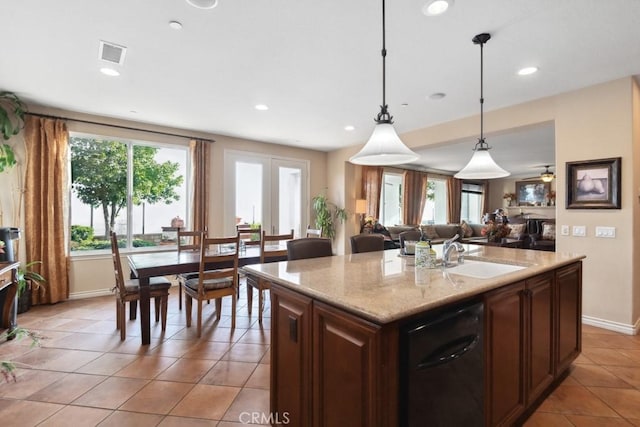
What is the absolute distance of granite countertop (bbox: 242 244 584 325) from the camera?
1.16 meters

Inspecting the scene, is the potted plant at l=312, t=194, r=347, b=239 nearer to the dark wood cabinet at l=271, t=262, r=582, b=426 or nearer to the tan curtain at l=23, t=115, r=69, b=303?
the tan curtain at l=23, t=115, r=69, b=303

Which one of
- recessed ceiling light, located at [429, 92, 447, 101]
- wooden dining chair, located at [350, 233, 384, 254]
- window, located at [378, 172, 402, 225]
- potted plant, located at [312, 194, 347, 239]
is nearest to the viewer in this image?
wooden dining chair, located at [350, 233, 384, 254]

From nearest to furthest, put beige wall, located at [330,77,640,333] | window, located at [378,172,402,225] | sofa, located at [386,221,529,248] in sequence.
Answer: beige wall, located at [330,77,640,333], sofa, located at [386,221,529,248], window, located at [378,172,402,225]

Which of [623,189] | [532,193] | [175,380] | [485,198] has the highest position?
[532,193]

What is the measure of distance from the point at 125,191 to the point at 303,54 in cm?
354

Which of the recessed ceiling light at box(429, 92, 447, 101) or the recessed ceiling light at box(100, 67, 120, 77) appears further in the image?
the recessed ceiling light at box(429, 92, 447, 101)

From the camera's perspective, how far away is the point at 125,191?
182 inches

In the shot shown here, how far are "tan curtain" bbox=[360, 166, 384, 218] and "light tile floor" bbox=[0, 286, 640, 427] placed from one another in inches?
184

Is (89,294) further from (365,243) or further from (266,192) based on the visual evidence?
(365,243)

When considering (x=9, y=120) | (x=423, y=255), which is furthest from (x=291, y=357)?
(x=9, y=120)

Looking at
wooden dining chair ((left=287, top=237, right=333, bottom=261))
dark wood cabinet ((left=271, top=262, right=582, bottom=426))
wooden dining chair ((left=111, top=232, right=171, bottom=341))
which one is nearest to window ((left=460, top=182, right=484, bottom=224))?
dark wood cabinet ((left=271, top=262, right=582, bottom=426))

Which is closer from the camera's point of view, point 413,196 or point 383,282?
point 383,282

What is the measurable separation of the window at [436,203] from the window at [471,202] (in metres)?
1.05

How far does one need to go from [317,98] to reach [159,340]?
3037mm
